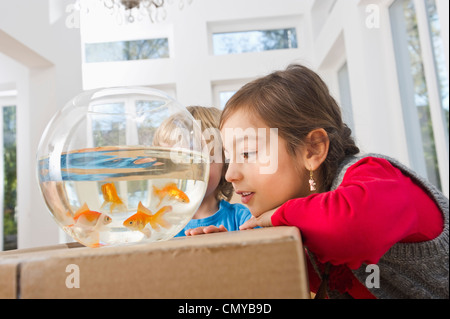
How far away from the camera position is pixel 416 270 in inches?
27.0

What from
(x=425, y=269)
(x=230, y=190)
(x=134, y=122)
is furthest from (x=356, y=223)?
(x=230, y=190)

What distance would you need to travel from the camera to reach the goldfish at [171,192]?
529 mm

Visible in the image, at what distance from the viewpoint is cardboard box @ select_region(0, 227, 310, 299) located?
0.33m

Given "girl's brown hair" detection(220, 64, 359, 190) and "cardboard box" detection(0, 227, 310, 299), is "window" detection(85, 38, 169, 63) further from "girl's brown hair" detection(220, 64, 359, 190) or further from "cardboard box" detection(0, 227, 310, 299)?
"cardboard box" detection(0, 227, 310, 299)

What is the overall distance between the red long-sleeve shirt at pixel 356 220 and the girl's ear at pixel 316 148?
0.31m

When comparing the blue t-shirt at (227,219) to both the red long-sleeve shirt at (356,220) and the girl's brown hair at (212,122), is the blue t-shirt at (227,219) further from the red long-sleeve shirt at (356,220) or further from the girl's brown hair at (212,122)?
the red long-sleeve shirt at (356,220)

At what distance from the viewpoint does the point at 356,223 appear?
55 cm

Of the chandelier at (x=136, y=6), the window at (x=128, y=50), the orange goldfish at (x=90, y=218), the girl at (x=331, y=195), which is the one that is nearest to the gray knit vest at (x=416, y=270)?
the girl at (x=331, y=195)

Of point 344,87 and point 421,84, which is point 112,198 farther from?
point 344,87

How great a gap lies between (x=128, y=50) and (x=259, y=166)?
4.78 m

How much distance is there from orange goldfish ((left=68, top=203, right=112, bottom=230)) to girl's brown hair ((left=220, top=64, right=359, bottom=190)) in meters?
0.59

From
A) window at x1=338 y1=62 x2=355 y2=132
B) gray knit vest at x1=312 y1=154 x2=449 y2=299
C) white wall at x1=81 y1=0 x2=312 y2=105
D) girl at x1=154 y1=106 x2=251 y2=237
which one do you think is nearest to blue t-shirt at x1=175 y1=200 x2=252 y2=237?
girl at x1=154 y1=106 x2=251 y2=237

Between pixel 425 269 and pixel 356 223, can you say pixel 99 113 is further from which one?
pixel 425 269
